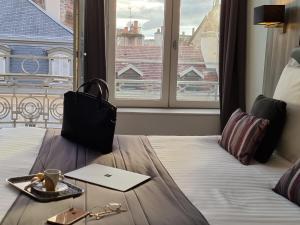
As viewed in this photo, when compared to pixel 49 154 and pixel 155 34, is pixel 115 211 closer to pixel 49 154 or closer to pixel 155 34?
pixel 49 154

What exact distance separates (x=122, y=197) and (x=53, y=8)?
4505mm

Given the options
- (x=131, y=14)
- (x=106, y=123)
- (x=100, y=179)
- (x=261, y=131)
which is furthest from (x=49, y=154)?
(x=131, y=14)

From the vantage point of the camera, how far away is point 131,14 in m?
4.06

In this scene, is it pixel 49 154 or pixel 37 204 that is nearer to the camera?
pixel 37 204

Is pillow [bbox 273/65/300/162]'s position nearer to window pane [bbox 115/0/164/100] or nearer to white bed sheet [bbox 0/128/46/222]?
white bed sheet [bbox 0/128/46/222]

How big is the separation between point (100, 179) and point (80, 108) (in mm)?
716

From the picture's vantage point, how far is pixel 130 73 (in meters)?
4.15

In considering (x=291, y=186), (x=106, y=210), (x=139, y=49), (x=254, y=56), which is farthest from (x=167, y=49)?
(x=106, y=210)

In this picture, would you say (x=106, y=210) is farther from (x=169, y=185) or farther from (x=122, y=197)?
(x=169, y=185)

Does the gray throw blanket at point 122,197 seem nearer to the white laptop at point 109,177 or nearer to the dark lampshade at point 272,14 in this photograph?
the white laptop at point 109,177

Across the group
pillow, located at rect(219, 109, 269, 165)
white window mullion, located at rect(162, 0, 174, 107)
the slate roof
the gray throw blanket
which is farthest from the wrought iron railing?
pillow, located at rect(219, 109, 269, 165)

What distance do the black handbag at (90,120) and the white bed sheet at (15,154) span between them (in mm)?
206

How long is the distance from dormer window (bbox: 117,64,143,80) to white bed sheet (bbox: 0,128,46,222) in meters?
1.62

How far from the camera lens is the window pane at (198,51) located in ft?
13.5
